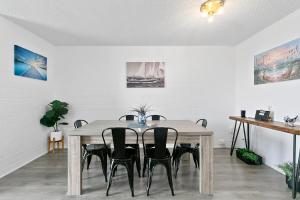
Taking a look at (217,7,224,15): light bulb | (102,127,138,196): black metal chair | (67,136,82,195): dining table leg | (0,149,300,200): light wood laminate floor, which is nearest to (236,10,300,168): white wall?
(0,149,300,200): light wood laminate floor

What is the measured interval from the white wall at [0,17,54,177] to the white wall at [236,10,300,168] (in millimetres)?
4629

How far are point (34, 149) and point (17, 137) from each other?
636mm

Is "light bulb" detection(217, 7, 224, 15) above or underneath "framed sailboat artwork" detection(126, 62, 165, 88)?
above

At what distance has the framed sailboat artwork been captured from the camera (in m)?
4.85

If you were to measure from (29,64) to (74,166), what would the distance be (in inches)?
97.3

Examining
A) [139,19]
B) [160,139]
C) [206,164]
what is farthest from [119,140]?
[139,19]

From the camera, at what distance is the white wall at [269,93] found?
298 centimetres

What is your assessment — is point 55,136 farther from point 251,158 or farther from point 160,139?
point 251,158

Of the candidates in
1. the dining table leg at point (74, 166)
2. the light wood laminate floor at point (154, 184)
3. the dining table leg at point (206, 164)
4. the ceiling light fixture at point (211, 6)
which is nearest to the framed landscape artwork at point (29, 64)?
the light wood laminate floor at point (154, 184)

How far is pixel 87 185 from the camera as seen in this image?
278cm

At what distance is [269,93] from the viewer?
351cm

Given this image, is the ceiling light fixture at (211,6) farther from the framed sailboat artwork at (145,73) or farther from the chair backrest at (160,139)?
the framed sailboat artwork at (145,73)

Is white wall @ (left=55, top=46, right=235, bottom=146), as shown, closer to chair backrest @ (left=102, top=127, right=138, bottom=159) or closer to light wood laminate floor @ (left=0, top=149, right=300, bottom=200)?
light wood laminate floor @ (left=0, top=149, right=300, bottom=200)

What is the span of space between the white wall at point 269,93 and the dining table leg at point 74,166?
127 inches
